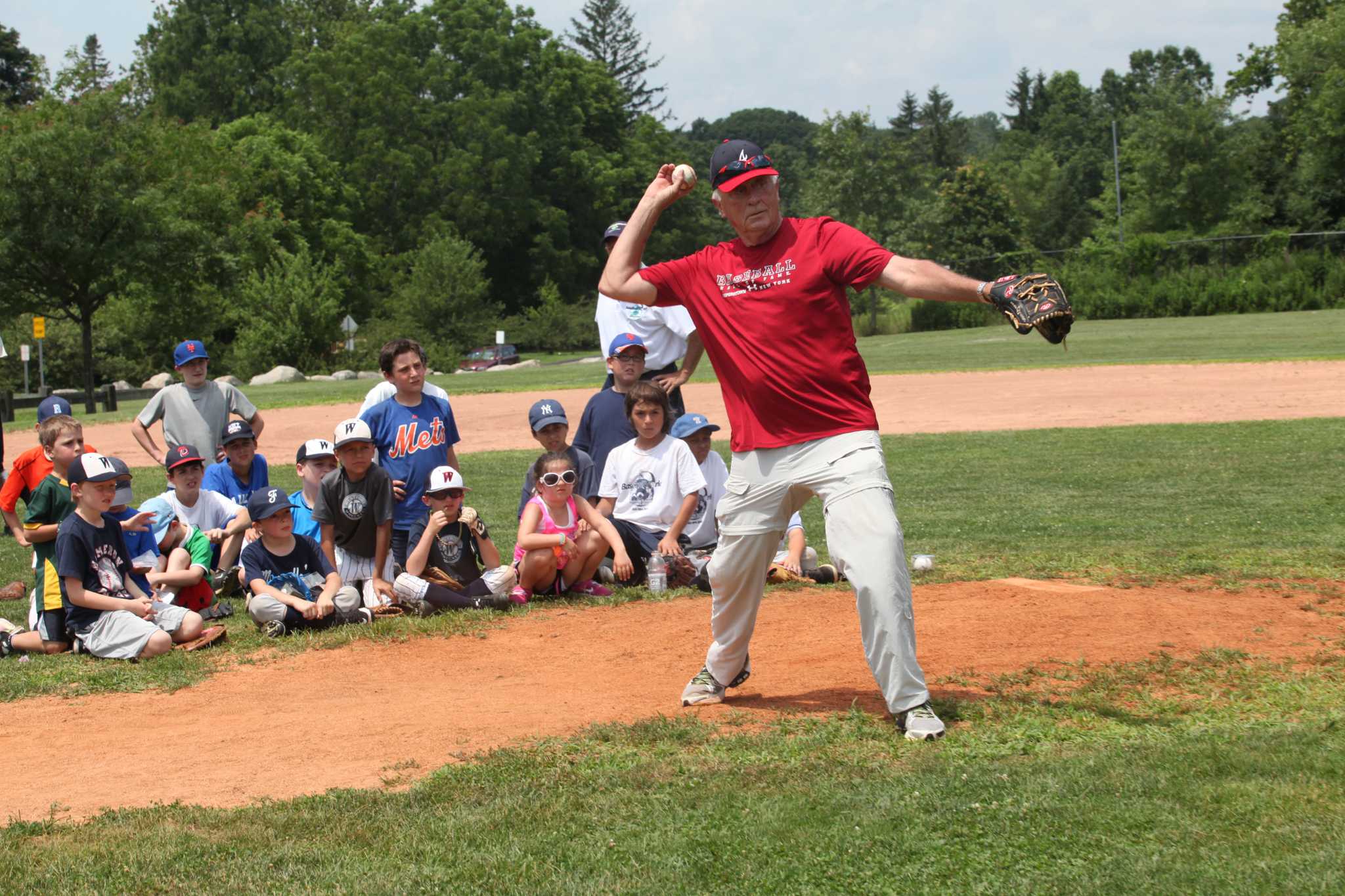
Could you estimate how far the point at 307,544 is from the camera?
7.70 m

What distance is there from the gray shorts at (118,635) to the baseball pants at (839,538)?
3.32 meters

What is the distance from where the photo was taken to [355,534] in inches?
311

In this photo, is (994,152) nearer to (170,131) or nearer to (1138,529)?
(170,131)

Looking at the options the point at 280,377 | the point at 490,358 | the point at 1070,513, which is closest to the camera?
the point at 1070,513

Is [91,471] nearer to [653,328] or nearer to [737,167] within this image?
[653,328]

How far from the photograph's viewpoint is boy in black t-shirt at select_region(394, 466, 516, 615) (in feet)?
24.5

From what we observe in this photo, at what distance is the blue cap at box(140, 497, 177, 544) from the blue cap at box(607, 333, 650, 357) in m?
3.03

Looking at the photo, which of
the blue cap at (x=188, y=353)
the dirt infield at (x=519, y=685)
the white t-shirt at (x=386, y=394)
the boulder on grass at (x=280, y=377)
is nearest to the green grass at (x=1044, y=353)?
the boulder on grass at (x=280, y=377)

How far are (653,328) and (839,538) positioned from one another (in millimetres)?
4166

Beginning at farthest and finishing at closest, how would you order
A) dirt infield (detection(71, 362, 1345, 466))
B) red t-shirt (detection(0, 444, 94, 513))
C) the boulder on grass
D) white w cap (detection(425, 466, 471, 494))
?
the boulder on grass, dirt infield (detection(71, 362, 1345, 466)), red t-shirt (detection(0, 444, 94, 513)), white w cap (detection(425, 466, 471, 494))

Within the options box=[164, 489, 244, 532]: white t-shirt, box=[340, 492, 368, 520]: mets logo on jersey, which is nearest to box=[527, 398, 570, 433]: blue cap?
box=[340, 492, 368, 520]: mets logo on jersey

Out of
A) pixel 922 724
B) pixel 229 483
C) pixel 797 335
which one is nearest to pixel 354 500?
pixel 229 483

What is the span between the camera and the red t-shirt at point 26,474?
10531mm

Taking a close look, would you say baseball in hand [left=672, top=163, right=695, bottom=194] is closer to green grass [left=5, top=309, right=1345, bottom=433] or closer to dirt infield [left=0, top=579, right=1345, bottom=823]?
dirt infield [left=0, top=579, right=1345, bottom=823]
